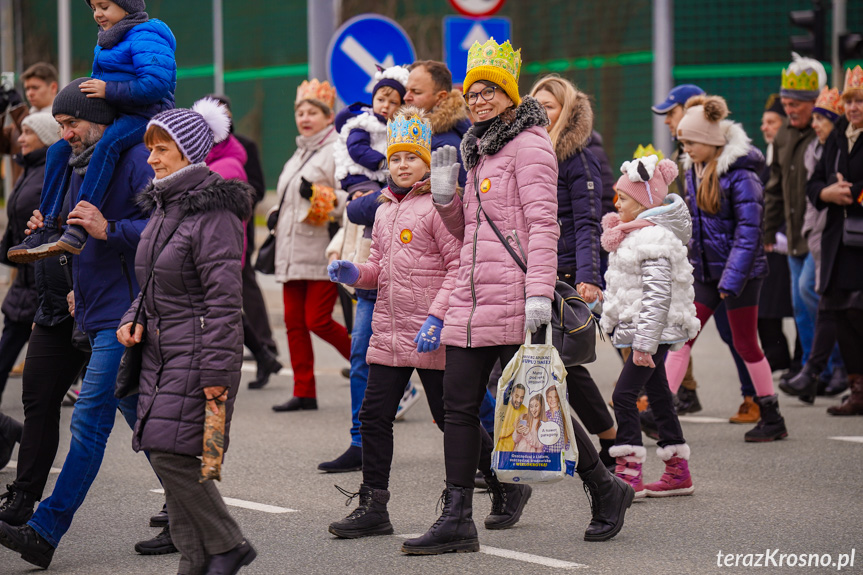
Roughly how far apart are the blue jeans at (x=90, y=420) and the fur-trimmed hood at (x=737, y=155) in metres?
3.99

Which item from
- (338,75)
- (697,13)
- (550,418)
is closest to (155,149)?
(550,418)

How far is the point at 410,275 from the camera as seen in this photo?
19.6 ft

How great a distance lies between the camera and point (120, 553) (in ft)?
18.4

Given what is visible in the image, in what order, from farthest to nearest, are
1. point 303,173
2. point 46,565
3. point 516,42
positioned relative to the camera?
point 516,42, point 303,173, point 46,565

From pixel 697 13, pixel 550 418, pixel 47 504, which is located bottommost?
pixel 47 504

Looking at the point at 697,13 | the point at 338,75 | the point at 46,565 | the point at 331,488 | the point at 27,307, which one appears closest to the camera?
the point at 46,565

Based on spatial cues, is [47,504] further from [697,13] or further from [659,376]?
[697,13]

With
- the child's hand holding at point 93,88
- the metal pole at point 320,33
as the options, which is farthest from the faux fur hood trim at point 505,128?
the metal pole at point 320,33

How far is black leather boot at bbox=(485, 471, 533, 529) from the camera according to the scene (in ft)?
19.5

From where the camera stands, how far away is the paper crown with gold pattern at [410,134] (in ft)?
20.1

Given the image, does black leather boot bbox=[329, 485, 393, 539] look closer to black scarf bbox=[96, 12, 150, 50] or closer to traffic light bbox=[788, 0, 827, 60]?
black scarf bbox=[96, 12, 150, 50]

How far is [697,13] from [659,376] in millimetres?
14049

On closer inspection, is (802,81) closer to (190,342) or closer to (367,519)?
(367,519)

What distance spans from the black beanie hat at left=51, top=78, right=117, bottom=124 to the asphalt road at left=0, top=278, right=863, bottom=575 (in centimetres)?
188
